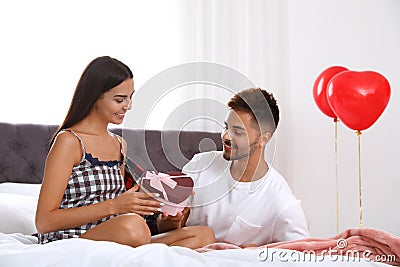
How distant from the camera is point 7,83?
11.3ft

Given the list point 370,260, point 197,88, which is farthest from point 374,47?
point 370,260

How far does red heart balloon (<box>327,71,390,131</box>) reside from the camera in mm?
3092

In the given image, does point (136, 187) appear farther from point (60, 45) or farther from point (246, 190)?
point (60, 45)

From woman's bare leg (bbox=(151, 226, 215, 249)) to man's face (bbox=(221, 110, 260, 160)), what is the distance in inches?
15.6

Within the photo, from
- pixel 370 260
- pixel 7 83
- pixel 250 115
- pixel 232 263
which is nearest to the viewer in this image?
pixel 232 263

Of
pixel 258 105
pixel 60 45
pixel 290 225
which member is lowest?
pixel 290 225

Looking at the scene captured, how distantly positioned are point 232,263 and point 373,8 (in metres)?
2.85

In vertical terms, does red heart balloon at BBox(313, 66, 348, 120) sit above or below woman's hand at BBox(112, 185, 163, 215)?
above

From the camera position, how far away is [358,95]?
3.08 meters

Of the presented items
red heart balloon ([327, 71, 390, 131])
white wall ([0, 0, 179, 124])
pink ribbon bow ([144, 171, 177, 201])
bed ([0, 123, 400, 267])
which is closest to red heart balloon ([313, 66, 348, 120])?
red heart balloon ([327, 71, 390, 131])

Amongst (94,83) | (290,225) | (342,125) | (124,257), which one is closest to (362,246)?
(290,225)

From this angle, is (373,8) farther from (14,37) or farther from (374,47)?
(14,37)

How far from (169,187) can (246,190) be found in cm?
49

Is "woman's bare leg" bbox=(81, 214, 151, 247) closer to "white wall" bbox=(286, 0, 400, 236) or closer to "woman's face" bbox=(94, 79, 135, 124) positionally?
"woman's face" bbox=(94, 79, 135, 124)
